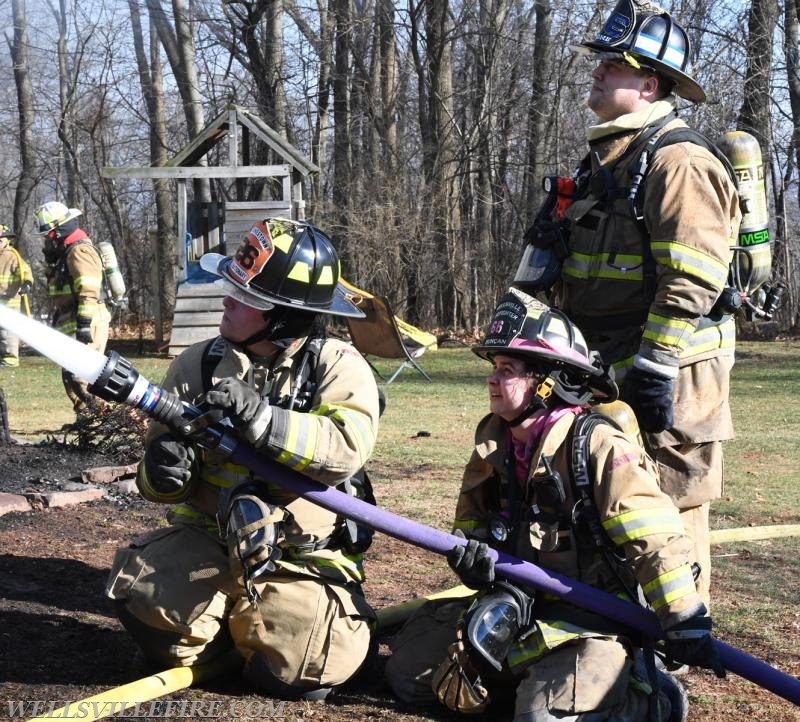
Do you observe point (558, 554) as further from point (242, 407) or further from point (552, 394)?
point (242, 407)

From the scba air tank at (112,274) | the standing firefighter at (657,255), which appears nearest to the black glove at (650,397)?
the standing firefighter at (657,255)

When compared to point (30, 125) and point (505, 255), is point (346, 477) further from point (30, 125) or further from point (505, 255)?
point (30, 125)

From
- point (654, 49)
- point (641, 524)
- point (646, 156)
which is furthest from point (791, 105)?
point (641, 524)

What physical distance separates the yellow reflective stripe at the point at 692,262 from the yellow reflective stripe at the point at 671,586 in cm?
104

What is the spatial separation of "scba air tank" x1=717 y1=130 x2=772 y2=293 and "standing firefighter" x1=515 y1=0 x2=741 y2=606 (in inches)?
5.2

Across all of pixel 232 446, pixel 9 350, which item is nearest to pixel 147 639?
pixel 232 446

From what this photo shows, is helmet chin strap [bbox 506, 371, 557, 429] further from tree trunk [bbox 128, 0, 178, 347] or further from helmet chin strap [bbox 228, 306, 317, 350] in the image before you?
tree trunk [bbox 128, 0, 178, 347]

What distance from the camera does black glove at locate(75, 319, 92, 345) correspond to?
977 cm

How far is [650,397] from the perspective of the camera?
3520mm

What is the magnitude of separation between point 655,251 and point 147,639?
2.17 meters

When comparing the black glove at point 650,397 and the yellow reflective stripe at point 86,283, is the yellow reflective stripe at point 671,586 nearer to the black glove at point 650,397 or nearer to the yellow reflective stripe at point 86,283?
the black glove at point 650,397

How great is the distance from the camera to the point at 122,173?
16062mm

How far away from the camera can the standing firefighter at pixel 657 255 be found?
3.54m

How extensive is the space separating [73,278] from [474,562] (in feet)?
25.0
